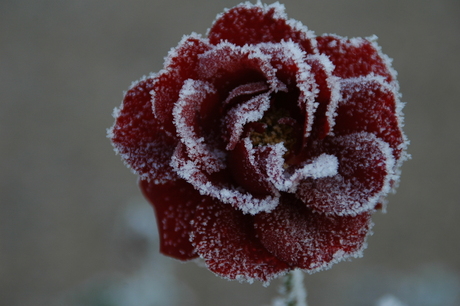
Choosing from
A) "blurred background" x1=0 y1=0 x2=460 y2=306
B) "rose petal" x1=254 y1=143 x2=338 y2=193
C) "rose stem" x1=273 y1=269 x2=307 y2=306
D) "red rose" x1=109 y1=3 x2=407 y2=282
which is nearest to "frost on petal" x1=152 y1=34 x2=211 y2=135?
"red rose" x1=109 y1=3 x2=407 y2=282

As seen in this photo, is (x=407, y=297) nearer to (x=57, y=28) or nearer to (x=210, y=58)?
(x=210, y=58)

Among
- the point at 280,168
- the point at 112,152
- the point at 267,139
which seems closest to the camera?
the point at 280,168

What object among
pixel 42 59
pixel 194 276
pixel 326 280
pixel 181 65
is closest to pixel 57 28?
pixel 42 59

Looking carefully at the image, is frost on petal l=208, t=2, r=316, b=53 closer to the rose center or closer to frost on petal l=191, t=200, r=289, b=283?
the rose center

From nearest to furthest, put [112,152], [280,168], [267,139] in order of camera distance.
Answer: [280,168], [267,139], [112,152]

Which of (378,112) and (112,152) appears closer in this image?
(378,112)

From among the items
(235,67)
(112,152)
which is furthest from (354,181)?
(112,152)

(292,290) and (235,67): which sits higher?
(235,67)

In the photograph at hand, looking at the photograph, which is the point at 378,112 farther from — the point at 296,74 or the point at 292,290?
the point at 292,290
